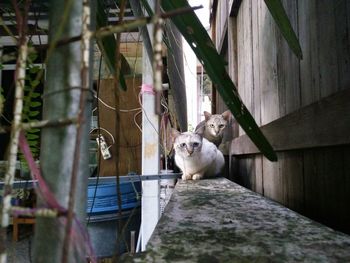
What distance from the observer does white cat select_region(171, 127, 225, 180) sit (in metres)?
2.40

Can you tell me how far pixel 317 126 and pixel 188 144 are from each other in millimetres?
1536

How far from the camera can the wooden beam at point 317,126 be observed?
754mm

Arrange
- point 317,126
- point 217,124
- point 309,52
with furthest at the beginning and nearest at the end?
point 217,124 < point 309,52 < point 317,126

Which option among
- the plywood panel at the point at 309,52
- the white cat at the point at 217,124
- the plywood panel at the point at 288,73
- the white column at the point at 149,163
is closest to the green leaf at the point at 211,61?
the plywood panel at the point at 309,52

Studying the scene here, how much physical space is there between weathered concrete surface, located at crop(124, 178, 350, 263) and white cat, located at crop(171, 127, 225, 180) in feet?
A: 4.60

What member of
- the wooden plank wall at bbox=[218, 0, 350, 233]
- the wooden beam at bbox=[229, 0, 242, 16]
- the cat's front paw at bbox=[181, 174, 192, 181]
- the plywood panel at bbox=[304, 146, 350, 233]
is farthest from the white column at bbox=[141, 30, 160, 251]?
the wooden beam at bbox=[229, 0, 242, 16]

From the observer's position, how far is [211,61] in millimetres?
526

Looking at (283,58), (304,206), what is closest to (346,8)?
(283,58)

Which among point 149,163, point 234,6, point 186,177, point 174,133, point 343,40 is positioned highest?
point 234,6

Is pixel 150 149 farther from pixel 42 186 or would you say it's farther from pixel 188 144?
pixel 42 186

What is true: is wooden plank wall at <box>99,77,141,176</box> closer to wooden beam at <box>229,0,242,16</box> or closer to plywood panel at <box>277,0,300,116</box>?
wooden beam at <box>229,0,242,16</box>

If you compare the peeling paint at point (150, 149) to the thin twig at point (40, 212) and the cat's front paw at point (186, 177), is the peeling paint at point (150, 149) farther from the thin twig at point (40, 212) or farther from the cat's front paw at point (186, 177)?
the thin twig at point (40, 212)

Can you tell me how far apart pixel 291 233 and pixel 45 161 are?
62 centimetres

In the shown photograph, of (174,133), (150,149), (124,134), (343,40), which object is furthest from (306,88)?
(124,134)
